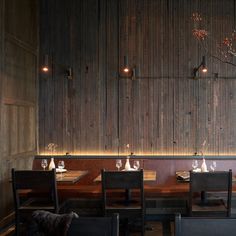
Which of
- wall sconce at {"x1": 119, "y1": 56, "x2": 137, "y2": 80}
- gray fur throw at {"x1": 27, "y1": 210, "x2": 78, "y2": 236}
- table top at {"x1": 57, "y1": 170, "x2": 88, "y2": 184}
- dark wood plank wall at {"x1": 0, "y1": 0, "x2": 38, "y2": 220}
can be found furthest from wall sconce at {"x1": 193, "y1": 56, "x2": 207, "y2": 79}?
gray fur throw at {"x1": 27, "y1": 210, "x2": 78, "y2": 236}

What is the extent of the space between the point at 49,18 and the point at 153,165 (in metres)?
2.93

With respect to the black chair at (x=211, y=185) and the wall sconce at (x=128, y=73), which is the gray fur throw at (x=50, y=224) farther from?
the wall sconce at (x=128, y=73)

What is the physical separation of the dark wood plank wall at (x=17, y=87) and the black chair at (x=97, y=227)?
3.25m

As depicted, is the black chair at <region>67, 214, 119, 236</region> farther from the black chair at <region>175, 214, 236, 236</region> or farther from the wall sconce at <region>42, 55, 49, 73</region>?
the wall sconce at <region>42, 55, 49, 73</region>

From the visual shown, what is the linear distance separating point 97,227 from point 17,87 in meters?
4.02

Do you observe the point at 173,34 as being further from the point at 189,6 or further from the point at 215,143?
the point at 215,143

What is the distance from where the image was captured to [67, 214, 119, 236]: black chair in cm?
232

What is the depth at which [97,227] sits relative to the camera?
232 centimetres

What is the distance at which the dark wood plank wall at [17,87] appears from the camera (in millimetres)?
5441

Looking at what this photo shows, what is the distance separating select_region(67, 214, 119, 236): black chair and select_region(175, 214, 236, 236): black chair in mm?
351

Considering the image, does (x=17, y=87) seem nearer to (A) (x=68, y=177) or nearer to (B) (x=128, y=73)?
(A) (x=68, y=177)

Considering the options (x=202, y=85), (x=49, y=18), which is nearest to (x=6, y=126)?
(x=49, y=18)

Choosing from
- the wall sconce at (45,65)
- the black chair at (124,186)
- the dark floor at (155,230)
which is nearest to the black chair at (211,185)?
the black chair at (124,186)

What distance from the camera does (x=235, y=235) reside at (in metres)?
2.31
